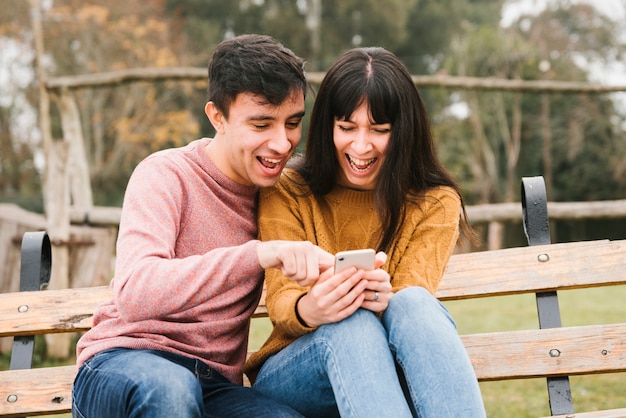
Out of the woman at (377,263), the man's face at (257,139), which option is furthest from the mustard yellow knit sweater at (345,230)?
the man's face at (257,139)

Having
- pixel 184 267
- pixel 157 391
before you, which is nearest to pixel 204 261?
pixel 184 267

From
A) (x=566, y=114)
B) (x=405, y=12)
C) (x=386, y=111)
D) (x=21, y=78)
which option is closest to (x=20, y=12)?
(x=21, y=78)

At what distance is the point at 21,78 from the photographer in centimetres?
1563

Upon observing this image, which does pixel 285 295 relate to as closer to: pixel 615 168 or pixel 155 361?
pixel 155 361

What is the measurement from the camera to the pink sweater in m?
1.88

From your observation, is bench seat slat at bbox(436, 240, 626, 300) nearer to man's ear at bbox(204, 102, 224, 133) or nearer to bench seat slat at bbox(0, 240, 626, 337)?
bench seat slat at bbox(0, 240, 626, 337)

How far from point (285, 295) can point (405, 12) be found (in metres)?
18.7

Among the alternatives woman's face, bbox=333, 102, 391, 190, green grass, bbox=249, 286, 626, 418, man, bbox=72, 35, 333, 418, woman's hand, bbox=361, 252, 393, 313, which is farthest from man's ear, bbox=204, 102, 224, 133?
green grass, bbox=249, 286, 626, 418

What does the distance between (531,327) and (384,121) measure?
375 cm

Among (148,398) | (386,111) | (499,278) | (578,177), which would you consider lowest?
(578,177)

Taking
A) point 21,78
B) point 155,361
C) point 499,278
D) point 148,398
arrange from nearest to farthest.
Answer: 1. point 148,398
2. point 155,361
3. point 499,278
4. point 21,78

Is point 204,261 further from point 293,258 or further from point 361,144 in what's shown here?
point 361,144

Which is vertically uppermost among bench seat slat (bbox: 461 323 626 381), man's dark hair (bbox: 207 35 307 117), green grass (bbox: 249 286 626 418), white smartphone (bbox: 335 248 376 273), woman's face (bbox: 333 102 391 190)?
man's dark hair (bbox: 207 35 307 117)

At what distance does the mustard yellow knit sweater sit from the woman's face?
10cm
